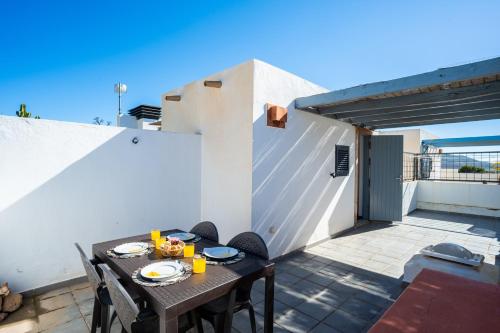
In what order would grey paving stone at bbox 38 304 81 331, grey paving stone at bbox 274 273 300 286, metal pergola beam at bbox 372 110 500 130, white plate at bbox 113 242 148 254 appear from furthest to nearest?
metal pergola beam at bbox 372 110 500 130 < grey paving stone at bbox 274 273 300 286 < grey paving stone at bbox 38 304 81 331 < white plate at bbox 113 242 148 254

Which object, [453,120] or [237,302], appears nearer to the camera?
[237,302]

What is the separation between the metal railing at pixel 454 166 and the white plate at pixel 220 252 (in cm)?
894

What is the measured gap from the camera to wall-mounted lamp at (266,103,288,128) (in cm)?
434

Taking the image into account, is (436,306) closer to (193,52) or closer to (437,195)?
(193,52)

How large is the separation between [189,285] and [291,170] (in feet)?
11.0

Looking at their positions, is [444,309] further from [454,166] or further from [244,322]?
[454,166]

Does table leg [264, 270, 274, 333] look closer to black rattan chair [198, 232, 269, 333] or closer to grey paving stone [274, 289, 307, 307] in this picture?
black rattan chair [198, 232, 269, 333]

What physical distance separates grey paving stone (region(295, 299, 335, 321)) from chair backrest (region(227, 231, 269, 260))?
1163mm

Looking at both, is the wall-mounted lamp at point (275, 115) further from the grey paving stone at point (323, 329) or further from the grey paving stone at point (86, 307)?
the grey paving stone at point (86, 307)

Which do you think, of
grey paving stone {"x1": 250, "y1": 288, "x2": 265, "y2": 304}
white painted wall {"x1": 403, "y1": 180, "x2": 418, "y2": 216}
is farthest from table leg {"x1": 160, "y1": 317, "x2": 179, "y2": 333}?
white painted wall {"x1": 403, "y1": 180, "x2": 418, "y2": 216}

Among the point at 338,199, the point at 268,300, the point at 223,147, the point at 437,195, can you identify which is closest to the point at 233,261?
the point at 268,300

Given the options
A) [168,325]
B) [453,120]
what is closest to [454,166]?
[453,120]

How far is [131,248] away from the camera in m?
2.54

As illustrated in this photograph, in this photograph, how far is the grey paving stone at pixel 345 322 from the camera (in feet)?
8.95
